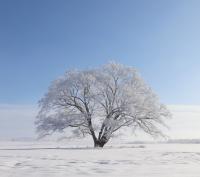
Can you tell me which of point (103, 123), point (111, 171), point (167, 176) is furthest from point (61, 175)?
point (103, 123)

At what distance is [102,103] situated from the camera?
3512cm

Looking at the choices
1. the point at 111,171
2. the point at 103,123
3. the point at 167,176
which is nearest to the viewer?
the point at 167,176

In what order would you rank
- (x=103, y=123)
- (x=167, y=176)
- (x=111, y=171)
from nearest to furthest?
(x=167, y=176), (x=111, y=171), (x=103, y=123)

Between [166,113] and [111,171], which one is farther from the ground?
[166,113]

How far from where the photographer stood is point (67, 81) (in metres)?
35.4

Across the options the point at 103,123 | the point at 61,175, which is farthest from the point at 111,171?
the point at 103,123

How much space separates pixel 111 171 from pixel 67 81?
Answer: 23827 millimetres

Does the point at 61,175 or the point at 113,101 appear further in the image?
the point at 113,101

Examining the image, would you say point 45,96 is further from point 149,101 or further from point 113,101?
point 149,101

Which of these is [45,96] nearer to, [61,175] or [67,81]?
[67,81]

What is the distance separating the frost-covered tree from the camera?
3462cm

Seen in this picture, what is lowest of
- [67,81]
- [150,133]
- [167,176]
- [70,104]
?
[167,176]

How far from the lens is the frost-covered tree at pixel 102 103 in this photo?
3462cm

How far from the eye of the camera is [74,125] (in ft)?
115
